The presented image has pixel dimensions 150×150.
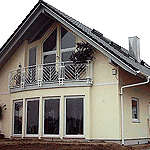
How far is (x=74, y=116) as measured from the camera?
44.3 feet

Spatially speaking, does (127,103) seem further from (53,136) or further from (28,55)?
(28,55)

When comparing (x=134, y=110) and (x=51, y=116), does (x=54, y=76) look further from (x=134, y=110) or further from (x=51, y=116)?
(x=134, y=110)

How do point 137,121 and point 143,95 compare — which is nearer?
point 137,121

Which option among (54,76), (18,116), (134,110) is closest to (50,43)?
(54,76)

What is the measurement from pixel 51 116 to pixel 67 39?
392cm

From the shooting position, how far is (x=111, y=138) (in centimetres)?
1282

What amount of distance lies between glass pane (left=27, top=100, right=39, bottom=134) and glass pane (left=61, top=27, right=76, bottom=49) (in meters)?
3.14

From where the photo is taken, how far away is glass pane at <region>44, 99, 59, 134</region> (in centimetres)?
1388

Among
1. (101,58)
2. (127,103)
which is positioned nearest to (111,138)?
(127,103)

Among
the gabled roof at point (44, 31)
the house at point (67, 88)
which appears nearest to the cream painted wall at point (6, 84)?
the house at point (67, 88)

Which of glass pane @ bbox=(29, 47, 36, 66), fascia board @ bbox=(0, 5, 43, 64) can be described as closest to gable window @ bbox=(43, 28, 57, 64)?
glass pane @ bbox=(29, 47, 36, 66)

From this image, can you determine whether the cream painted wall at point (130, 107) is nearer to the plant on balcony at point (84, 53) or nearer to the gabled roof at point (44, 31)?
the gabled roof at point (44, 31)

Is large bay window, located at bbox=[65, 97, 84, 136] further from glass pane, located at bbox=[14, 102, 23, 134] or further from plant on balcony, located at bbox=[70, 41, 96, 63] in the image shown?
glass pane, located at bbox=[14, 102, 23, 134]

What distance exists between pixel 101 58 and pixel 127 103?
2.31 m
